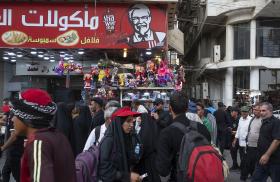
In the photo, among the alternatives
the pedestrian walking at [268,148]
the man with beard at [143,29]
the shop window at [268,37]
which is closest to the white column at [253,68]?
the shop window at [268,37]

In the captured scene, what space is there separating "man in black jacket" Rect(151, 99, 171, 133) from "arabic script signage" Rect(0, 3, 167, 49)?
7.19 metres

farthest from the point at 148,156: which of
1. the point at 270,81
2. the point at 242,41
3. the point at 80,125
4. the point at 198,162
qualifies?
the point at 270,81

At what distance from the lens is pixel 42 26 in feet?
60.2

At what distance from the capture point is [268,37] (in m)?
33.2

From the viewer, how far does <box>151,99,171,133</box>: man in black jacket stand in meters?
9.90

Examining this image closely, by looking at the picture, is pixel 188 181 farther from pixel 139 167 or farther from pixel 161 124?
pixel 161 124

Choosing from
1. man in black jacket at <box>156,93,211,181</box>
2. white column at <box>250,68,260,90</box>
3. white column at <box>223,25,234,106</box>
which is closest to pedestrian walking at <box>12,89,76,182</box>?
man in black jacket at <box>156,93,211,181</box>

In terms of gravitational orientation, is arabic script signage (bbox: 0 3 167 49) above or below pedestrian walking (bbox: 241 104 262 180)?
above

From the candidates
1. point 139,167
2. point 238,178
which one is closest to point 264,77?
point 238,178

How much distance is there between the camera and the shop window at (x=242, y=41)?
33688 millimetres

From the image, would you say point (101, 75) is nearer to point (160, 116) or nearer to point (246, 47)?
point (160, 116)

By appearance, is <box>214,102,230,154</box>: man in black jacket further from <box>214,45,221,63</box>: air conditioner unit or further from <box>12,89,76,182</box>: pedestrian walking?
<box>214,45,221,63</box>: air conditioner unit

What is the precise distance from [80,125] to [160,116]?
83.4 inches

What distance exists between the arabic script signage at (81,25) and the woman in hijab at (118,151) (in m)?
13.1
